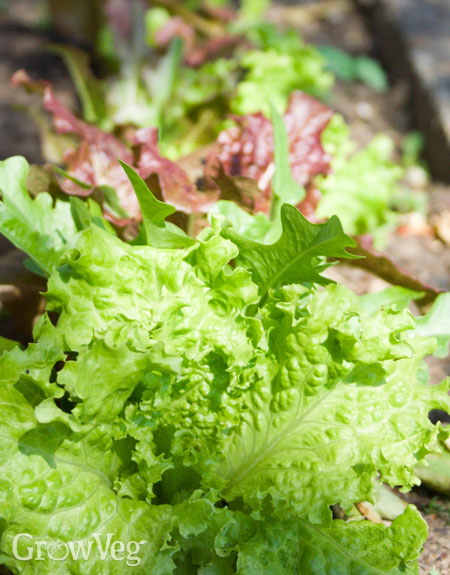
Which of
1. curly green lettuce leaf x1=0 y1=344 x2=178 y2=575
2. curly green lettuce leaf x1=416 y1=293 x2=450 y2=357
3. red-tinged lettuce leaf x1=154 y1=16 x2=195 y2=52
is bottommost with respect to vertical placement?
curly green lettuce leaf x1=0 y1=344 x2=178 y2=575

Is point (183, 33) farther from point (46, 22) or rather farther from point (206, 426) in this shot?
point (206, 426)

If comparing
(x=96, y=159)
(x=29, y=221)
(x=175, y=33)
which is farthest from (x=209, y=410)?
(x=175, y=33)

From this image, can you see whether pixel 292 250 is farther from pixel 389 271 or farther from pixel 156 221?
pixel 389 271

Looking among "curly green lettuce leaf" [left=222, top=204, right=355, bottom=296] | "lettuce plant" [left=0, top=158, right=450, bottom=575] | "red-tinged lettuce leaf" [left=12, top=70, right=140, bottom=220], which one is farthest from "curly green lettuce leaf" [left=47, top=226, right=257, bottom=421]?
"red-tinged lettuce leaf" [left=12, top=70, right=140, bottom=220]

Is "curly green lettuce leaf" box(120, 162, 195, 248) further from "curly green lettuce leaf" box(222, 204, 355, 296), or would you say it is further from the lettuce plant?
"curly green lettuce leaf" box(222, 204, 355, 296)

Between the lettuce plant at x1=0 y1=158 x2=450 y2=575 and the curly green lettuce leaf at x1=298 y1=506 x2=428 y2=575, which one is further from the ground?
the lettuce plant at x1=0 y1=158 x2=450 y2=575

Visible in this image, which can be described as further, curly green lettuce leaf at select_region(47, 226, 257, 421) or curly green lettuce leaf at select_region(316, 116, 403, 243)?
curly green lettuce leaf at select_region(316, 116, 403, 243)

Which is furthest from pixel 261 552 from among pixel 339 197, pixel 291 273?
pixel 339 197
